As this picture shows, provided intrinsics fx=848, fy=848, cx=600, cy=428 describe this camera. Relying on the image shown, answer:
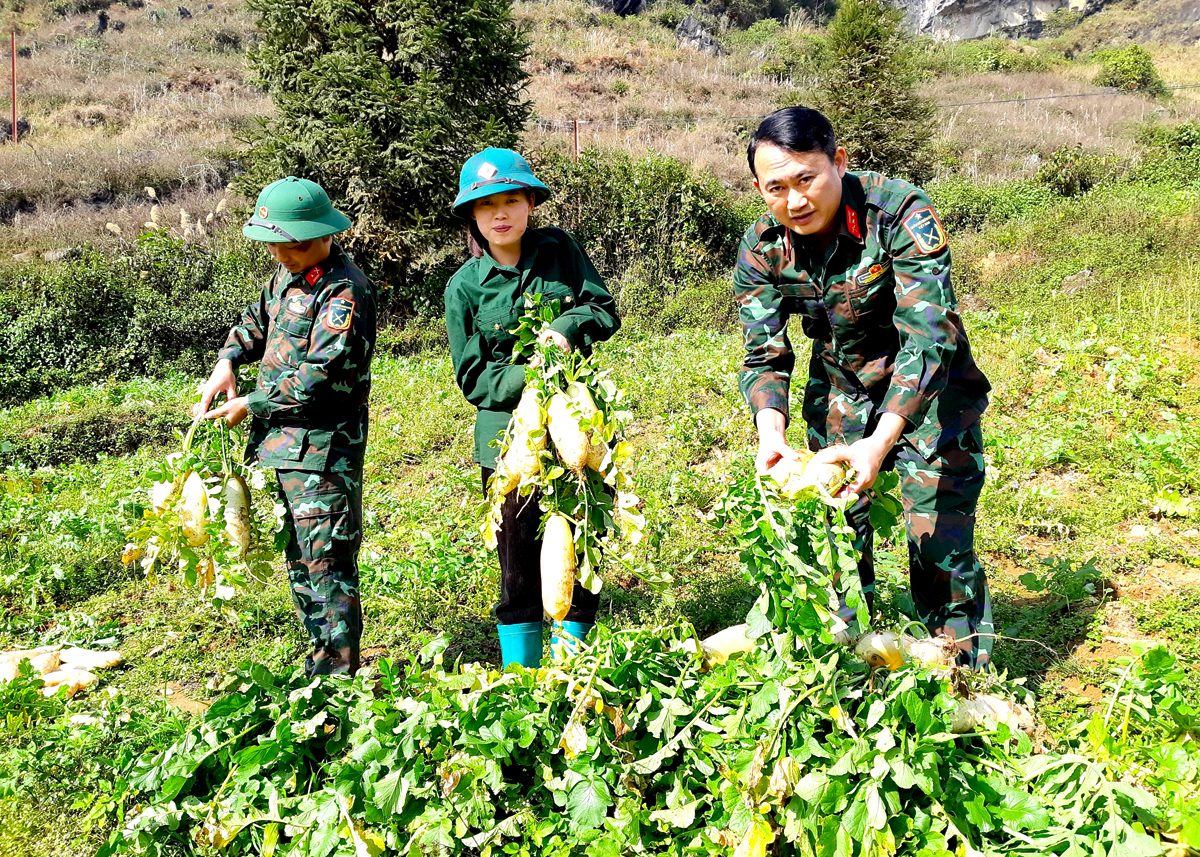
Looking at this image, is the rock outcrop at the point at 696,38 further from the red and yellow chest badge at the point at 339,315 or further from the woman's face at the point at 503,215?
the red and yellow chest badge at the point at 339,315

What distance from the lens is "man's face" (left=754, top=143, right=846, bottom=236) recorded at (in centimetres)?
215

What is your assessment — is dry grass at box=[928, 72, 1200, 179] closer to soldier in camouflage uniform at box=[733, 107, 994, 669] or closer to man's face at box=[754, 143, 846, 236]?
soldier in camouflage uniform at box=[733, 107, 994, 669]

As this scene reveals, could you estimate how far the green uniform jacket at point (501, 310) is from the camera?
2791mm

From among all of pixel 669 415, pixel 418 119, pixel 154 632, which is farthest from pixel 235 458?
pixel 418 119

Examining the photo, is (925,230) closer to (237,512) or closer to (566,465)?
(566,465)

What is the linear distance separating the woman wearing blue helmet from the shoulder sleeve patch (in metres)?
1.00

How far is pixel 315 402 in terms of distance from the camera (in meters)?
2.85

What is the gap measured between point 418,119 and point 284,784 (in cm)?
809

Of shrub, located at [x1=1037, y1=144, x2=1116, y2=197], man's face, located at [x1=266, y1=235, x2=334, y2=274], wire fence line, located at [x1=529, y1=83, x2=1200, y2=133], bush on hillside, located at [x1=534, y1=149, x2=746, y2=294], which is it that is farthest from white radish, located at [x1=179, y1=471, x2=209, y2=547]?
wire fence line, located at [x1=529, y1=83, x2=1200, y2=133]

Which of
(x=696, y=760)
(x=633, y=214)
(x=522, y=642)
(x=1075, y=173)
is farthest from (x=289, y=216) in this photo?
(x=1075, y=173)

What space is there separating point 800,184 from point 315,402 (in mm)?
1708

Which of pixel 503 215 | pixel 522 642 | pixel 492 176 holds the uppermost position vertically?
pixel 492 176

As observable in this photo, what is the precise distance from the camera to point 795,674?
1960 mm

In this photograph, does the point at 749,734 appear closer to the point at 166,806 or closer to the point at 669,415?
the point at 166,806
